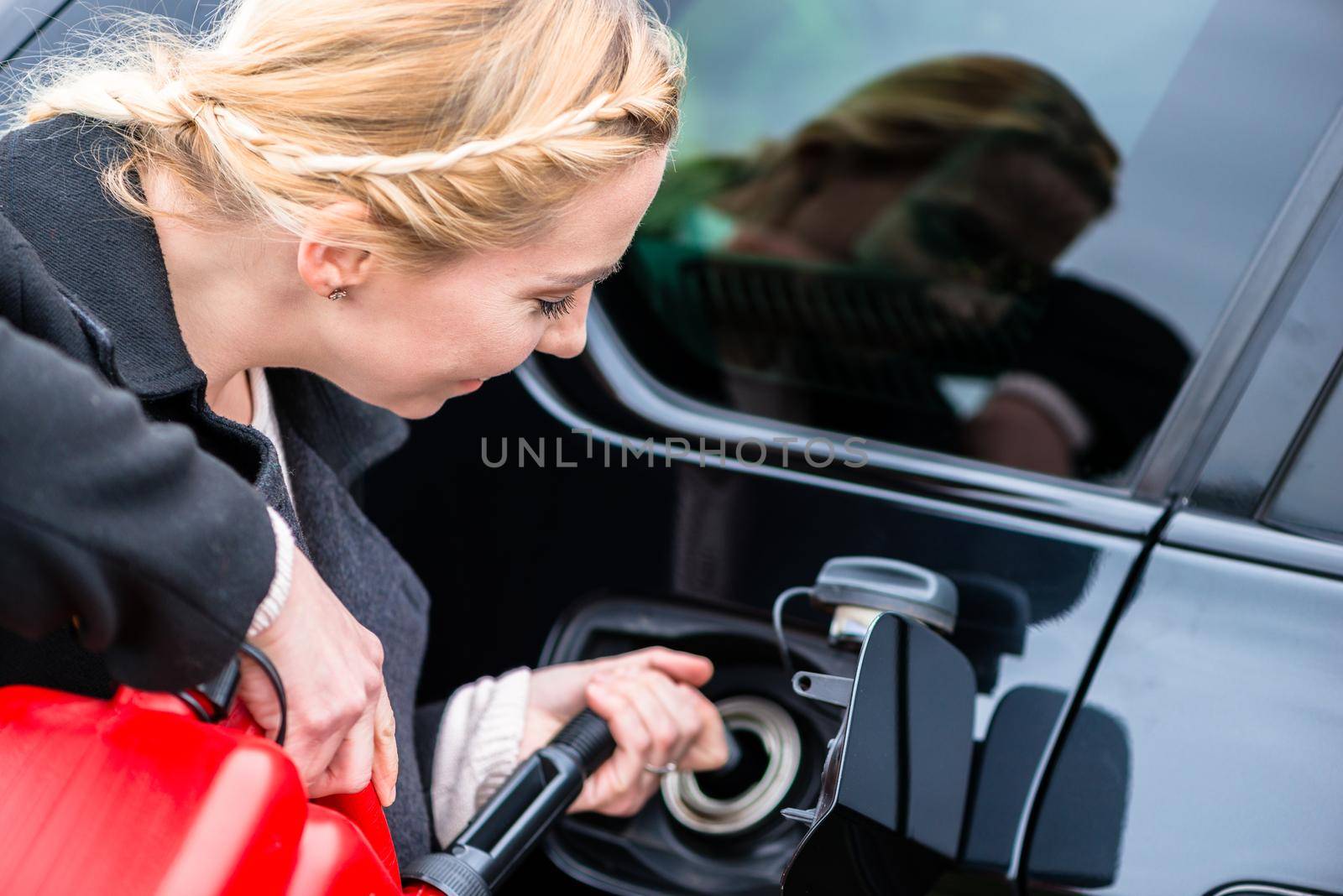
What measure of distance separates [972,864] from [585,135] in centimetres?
70

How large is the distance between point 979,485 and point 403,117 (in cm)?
66

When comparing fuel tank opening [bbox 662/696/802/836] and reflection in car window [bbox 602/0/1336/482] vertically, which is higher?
reflection in car window [bbox 602/0/1336/482]

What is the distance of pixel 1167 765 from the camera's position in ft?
3.22

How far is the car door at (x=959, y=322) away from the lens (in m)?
1.12

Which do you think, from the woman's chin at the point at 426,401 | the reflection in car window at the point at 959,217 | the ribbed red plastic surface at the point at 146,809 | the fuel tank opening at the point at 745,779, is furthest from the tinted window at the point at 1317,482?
the ribbed red plastic surface at the point at 146,809

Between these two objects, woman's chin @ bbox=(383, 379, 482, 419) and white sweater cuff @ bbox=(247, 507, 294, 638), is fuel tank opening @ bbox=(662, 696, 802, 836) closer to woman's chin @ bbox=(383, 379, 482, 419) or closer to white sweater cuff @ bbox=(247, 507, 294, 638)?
woman's chin @ bbox=(383, 379, 482, 419)

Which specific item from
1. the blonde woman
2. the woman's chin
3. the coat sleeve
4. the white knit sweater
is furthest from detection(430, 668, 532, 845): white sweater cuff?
the coat sleeve

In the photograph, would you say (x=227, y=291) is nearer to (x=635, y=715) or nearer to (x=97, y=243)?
(x=97, y=243)

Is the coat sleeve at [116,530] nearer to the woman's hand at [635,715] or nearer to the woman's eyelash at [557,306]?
the woman's eyelash at [557,306]

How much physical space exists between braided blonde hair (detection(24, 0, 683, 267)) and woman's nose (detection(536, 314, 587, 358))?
5.7 inches

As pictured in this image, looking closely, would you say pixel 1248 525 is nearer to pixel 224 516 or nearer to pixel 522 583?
pixel 522 583

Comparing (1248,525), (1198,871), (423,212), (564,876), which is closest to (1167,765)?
(1198,871)

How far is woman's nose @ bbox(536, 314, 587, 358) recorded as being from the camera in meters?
1.11

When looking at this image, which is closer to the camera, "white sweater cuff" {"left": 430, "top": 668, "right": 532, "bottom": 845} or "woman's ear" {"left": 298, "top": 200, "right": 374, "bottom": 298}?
"woman's ear" {"left": 298, "top": 200, "right": 374, "bottom": 298}
